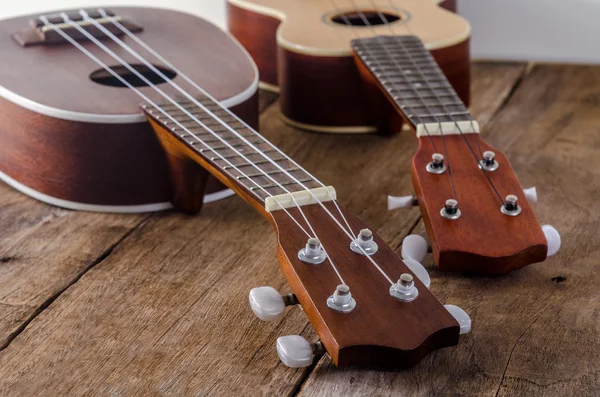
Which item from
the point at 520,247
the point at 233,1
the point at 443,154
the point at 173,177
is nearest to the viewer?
the point at 520,247

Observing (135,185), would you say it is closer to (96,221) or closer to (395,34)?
(96,221)

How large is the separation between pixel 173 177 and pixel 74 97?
18cm

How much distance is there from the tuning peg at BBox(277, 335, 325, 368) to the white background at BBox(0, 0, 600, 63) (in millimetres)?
1186

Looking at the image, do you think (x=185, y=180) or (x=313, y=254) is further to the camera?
(x=185, y=180)

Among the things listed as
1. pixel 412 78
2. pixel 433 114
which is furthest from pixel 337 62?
pixel 433 114

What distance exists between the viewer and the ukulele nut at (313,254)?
36.1 inches

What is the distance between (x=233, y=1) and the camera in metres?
1.71

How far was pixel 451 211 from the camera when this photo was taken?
1.06m

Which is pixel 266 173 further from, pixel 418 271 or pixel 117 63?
pixel 117 63

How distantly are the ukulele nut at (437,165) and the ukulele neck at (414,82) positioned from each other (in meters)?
0.07

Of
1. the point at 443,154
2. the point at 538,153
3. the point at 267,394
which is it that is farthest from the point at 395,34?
the point at 267,394

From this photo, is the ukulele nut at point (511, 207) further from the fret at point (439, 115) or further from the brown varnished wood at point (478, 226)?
the fret at point (439, 115)

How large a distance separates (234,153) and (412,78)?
1.13ft

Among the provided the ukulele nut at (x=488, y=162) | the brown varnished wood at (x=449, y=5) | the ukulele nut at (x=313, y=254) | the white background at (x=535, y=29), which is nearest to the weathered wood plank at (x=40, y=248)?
the ukulele nut at (x=313, y=254)
